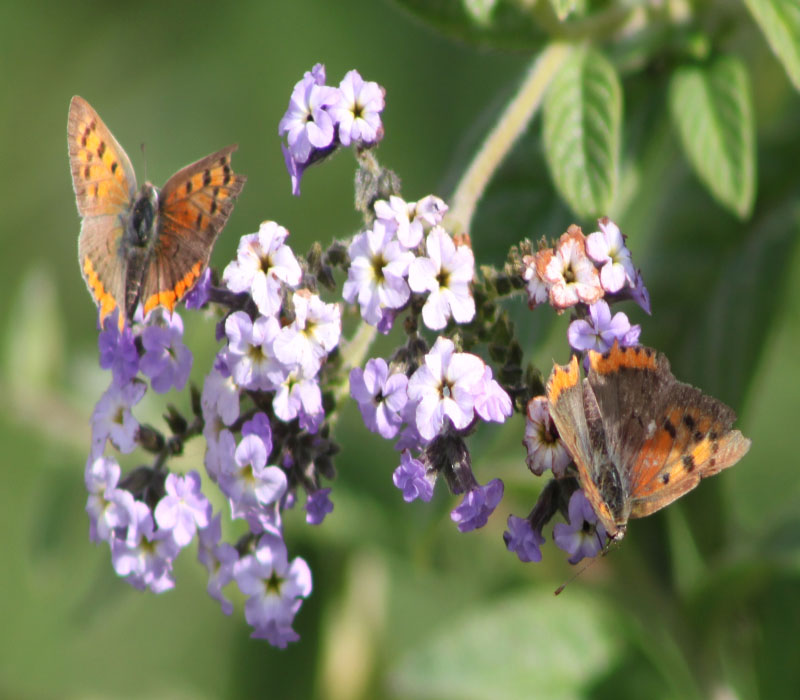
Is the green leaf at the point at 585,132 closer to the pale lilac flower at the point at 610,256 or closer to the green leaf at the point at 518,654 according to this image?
the pale lilac flower at the point at 610,256

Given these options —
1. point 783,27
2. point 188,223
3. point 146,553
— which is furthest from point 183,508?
point 783,27

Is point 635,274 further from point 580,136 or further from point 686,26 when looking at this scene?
point 686,26

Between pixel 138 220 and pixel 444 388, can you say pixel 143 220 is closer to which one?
pixel 138 220

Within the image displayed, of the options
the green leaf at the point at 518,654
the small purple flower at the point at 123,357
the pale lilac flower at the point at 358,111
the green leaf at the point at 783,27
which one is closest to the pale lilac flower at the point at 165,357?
the small purple flower at the point at 123,357

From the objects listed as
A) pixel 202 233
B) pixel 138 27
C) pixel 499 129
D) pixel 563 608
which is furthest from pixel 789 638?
pixel 138 27

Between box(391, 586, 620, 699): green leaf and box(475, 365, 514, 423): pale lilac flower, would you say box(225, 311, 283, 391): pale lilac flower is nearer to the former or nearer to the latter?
box(475, 365, 514, 423): pale lilac flower

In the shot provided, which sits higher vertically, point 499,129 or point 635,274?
point 499,129
